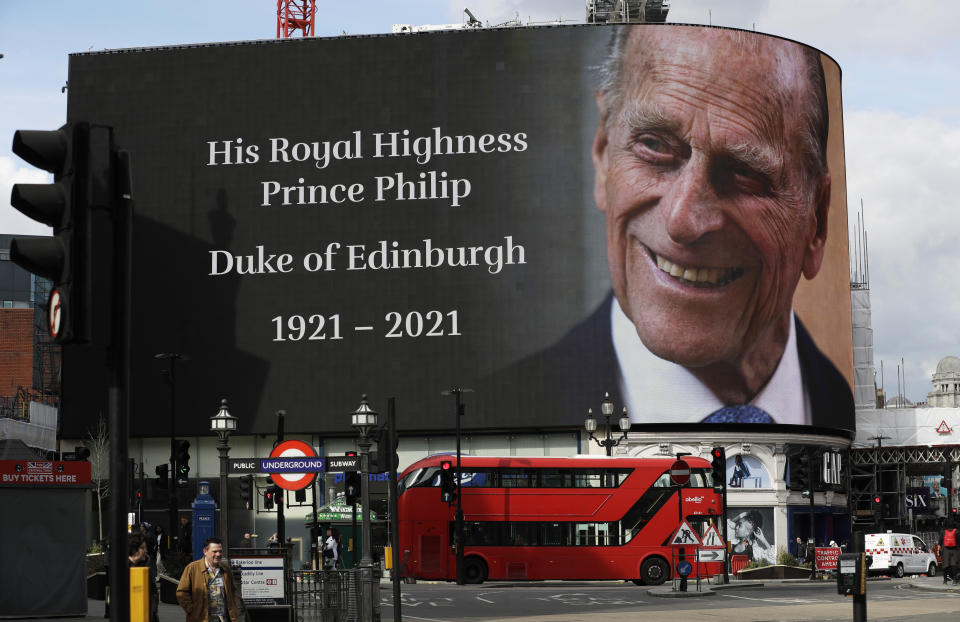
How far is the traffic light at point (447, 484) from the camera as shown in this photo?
48.5 meters

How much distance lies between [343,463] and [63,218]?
20054 millimetres

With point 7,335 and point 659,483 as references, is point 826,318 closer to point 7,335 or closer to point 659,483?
point 659,483

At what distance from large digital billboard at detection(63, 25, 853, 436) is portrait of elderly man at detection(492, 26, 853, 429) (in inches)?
4.8

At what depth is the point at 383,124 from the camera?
75.6m

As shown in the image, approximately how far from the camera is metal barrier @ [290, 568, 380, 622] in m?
26.5

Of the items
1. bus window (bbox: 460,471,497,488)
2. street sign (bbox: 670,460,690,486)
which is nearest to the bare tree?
bus window (bbox: 460,471,497,488)

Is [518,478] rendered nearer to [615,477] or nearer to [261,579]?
[615,477]

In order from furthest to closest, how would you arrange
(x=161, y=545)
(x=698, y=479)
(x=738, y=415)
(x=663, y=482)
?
(x=738, y=415) < (x=698, y=479) < (x=663, y=482) < (x=161, y=545)

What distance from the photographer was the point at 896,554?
2351 inches

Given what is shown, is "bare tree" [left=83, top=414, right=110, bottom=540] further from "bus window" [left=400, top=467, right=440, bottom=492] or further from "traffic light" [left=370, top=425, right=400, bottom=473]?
"traffic light" [left=370, top=425, right=400, bottom=473]

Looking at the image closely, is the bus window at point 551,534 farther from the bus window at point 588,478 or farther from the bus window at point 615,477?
the bus window at point 615,477

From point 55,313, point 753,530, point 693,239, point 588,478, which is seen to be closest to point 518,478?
point 588,478

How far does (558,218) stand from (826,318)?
16.7 meters

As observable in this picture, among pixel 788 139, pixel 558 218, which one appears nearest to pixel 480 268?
pixel 558 218
